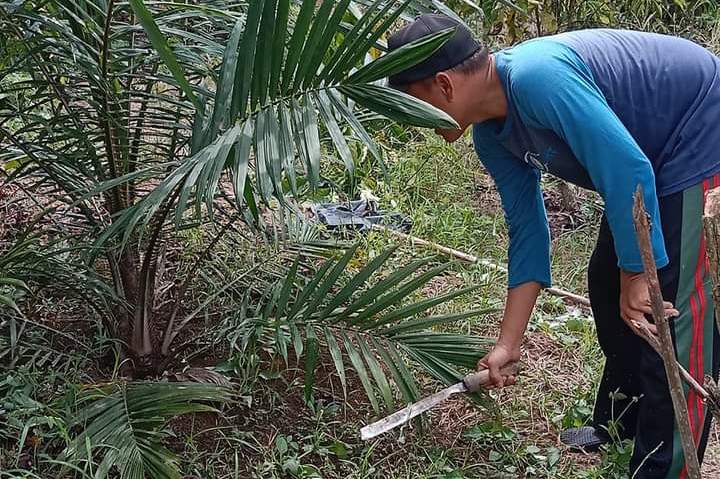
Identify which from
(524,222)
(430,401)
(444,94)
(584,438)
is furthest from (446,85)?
(584,438)

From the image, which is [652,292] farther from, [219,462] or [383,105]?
[219,462]

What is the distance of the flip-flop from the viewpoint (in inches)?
87.1

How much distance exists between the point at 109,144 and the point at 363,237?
1.28 meters

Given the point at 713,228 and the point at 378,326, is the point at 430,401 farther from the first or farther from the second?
the point at 713,228

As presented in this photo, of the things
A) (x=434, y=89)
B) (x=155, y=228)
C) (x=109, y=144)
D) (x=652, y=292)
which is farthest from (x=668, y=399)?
(x=109, y=144)

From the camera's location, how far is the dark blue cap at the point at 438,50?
160 cm

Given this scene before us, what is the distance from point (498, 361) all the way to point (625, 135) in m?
0.62

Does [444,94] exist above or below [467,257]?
Answer: above

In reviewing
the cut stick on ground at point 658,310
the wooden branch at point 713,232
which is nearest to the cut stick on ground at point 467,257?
the cut stick on ground at point 658,310

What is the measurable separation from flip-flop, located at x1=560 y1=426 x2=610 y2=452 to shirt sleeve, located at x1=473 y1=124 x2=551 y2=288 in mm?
521

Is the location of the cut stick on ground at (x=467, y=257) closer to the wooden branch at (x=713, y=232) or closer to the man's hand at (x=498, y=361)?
the man's hand at (x=498, y=361)

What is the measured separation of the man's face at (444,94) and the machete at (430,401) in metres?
0.53

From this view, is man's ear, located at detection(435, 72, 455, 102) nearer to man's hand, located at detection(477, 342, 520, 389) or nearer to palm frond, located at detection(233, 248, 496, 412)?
palm frond, located at detection(233, 248, 496, 412)

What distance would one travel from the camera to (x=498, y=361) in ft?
6.23
